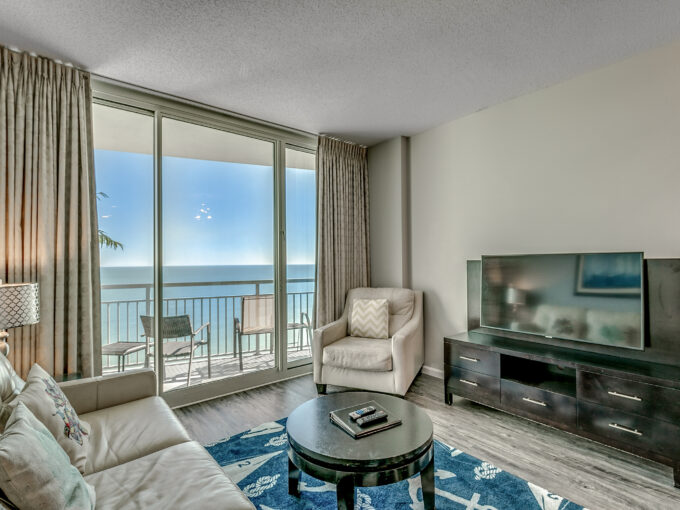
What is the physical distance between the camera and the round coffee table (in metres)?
1.49

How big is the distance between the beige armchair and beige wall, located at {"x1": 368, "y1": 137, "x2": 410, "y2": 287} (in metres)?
0.38

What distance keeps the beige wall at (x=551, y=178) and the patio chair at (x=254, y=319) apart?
5.31ft

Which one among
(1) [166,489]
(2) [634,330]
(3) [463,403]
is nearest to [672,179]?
(2) [634,330]

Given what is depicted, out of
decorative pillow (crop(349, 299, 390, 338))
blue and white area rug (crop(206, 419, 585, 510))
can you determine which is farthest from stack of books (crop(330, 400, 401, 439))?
decorative pillow (crop(349, 299, 390, 338))

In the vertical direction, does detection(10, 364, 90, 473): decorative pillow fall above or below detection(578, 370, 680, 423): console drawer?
above

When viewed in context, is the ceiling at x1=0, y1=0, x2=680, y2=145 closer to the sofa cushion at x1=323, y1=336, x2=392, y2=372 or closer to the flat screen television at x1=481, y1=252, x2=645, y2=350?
the flat screen television at x1=481, y1=252, x2=645, y2=350

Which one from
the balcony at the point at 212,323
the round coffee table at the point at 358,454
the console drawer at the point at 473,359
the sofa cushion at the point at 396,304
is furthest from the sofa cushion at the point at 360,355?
the round coffee table at the point at 358,454

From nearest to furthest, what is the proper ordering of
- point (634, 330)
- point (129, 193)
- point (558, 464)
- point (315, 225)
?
point (558, 464)
point (634, 330)
point (129, 193)
point (315, 225)

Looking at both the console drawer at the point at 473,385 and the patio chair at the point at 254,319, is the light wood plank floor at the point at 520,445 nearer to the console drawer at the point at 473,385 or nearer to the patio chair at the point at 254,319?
the console drawer at the point at 473,385

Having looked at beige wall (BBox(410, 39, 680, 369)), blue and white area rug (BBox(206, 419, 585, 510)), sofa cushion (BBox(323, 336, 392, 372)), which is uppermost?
beige wall (BBox(410, 39, 680, 369))

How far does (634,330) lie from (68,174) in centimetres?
389

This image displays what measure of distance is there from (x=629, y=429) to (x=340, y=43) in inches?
113

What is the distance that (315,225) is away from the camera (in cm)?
406

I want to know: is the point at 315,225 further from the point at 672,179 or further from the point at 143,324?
the point at 672,179
